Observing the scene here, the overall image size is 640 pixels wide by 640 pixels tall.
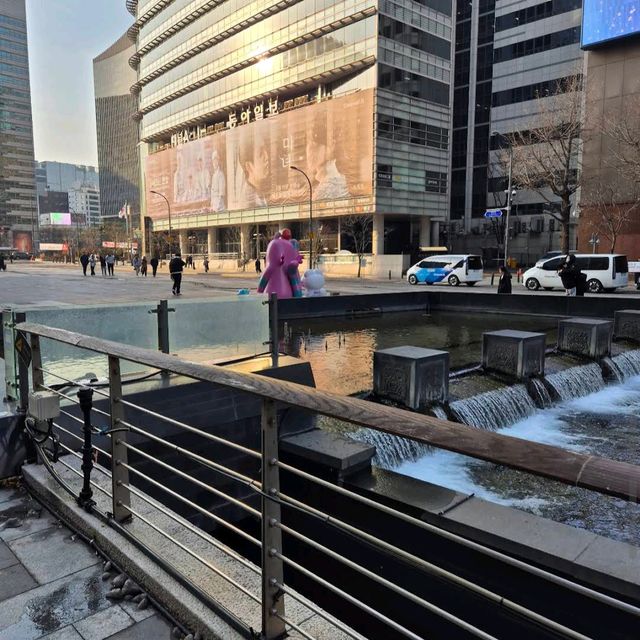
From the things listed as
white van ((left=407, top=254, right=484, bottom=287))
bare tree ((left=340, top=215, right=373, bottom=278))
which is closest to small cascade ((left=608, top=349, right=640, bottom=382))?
white van ((left=407, top=254, right=484, bottom=287))

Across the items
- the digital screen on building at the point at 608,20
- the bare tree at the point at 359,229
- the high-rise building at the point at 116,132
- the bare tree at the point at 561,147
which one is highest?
the high-rise building at the point at 116,132

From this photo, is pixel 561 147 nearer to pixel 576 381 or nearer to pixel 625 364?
pixel 625 364

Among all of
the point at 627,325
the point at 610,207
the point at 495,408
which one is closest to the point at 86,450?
the point at 495,408

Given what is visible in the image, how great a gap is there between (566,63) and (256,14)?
30.9m

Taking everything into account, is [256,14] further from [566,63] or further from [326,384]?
[326,384]

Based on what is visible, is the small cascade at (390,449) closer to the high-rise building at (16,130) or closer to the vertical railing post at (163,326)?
the vertical railing post at (163,326)

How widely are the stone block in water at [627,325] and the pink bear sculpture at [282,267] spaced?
7.50 m

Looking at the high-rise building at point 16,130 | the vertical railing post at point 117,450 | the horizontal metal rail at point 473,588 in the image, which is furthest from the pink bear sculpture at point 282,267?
the high-rise building at point 16,130

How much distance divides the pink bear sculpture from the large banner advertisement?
34.2 m

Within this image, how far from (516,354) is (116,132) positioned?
156290mm

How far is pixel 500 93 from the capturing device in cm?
5984

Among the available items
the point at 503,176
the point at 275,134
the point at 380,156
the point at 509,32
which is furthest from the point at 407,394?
the point at 509,32

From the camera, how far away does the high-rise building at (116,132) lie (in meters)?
138

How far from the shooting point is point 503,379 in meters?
8.70
